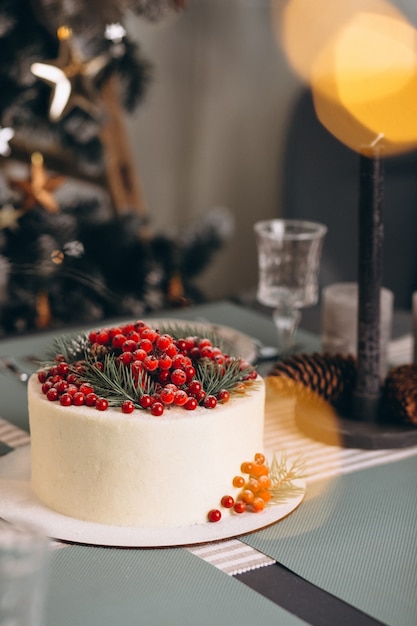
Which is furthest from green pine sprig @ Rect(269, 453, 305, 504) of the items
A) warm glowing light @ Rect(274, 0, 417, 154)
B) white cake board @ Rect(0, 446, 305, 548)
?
warm glowing light @ Rect(274, 0, 417, 154)

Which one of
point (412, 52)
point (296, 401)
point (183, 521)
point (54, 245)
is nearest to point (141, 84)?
point (54, 245)

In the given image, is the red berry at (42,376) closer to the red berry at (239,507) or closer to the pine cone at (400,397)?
the red berry at (239,507)

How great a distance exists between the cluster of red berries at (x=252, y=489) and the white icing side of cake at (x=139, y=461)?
1 cm

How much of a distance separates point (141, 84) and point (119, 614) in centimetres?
186

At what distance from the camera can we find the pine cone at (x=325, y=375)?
Answer: 120cm

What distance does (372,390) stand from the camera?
45.9 inches

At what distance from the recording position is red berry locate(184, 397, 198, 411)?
0.89 meters

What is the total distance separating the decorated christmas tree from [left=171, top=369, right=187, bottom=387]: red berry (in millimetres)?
1156

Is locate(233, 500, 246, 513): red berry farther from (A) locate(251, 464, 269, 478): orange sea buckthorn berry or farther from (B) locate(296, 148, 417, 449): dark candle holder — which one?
(B) locate(296, 148, 417, 449): dark candle holder

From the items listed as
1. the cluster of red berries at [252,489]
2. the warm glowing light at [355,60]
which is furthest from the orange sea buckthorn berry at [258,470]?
the warm glowing light at [355,60]

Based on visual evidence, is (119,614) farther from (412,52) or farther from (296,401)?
(412,52)

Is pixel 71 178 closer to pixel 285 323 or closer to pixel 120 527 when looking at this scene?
pixel 285 323

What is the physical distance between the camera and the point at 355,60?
115 inches

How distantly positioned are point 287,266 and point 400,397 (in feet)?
1.01
